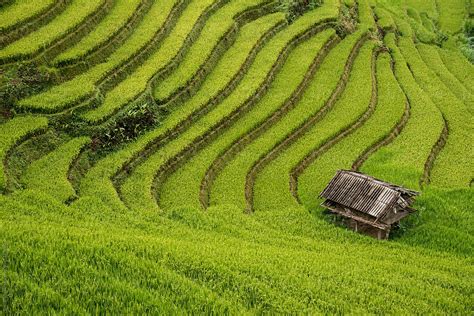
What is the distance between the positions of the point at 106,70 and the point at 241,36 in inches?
391

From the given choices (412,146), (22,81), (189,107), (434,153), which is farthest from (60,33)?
(434,153)

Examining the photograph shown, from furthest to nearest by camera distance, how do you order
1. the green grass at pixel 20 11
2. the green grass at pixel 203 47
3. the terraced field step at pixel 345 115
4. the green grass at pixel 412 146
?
1. the green grass at pixel 203 47
2. the green grass at pixel 20 11
3. the terraced field step at pixel 345 115
4. the green grass at pixel 412 146

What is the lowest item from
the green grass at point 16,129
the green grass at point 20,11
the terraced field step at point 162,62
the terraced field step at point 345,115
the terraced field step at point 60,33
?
the terraced field step at point 345,115

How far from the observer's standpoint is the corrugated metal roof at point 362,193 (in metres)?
19.9

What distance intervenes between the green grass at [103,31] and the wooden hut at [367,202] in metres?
13.1

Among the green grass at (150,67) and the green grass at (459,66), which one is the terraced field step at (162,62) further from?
the green grass at (459,66)

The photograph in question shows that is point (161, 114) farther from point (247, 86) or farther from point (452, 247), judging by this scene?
point (452, 247)

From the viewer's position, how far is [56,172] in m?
20.5

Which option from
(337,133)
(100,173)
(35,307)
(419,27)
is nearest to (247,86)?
(337,133)

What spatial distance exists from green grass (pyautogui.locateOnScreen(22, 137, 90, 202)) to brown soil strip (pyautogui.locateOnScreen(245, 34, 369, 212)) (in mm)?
6532

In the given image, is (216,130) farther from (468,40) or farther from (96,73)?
(468,40)

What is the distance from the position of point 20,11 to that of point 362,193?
18.5 m

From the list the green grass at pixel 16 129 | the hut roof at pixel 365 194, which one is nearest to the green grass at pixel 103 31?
the green grass at pixel 16 129

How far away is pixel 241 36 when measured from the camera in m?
33.4
